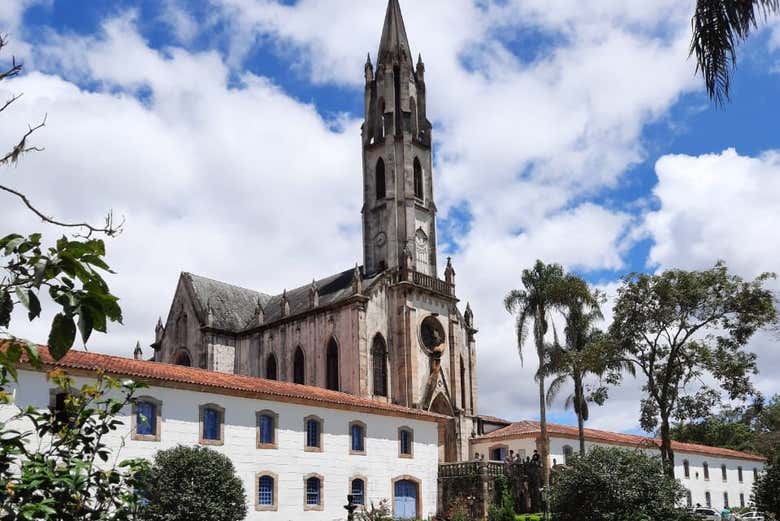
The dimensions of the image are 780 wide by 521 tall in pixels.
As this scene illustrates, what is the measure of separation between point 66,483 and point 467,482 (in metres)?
33.3

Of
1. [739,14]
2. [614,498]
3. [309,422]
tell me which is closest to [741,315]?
[614,498]

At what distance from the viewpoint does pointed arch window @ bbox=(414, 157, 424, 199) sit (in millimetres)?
55341

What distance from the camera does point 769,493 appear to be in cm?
2750

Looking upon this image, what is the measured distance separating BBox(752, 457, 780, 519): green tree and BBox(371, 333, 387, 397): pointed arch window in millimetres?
23301

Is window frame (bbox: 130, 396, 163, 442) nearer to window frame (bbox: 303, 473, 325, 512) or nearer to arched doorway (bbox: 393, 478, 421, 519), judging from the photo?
window frame (bbox: 303, 473, 325, 512)

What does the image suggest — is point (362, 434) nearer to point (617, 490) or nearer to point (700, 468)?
point (617, 490)

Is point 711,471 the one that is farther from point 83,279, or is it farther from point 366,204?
point 83,279

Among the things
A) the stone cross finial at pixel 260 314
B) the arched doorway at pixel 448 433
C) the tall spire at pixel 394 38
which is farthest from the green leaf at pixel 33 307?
the tall spire at pixel 394 38

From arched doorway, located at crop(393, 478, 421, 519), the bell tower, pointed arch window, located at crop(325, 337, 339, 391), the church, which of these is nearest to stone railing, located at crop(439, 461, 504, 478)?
arched doorway, located at crop(393, 478, 421, 519)

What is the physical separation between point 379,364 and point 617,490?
24.7 m

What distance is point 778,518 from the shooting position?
87.7ft

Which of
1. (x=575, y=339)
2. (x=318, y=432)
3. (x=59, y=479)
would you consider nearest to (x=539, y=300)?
(x=575, y=339)

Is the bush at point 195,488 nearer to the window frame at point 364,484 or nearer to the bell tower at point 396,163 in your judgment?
the window frame at point 364,484

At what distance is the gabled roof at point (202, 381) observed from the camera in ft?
88.7
